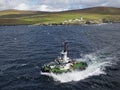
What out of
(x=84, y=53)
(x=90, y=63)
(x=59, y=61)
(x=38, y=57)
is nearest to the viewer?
(x=59, y=61)

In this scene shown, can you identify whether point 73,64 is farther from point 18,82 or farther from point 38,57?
point 38,57

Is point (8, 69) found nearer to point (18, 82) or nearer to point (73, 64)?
point (18, 82)

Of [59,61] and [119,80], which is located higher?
[59,61]

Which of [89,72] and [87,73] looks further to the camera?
[89,72]

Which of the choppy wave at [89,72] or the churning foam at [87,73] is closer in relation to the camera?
the churning foam at [87,73]

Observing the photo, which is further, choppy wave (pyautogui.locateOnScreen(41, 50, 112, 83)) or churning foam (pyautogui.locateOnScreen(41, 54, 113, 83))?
choppy wave (pyautogui.locateOnScreen(41, 50, 112, 83))

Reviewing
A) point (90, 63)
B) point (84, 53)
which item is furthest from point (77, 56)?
point (90, 63)

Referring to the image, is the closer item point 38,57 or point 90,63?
point 90,63

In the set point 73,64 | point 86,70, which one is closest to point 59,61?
point 73,64

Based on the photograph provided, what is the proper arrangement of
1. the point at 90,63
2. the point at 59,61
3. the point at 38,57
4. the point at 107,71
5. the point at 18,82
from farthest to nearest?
the point at 38,57 → the point at 90,63 → the point at 107,71 → the point at 59,61 → the point at 18,82
